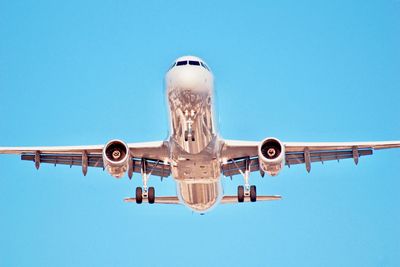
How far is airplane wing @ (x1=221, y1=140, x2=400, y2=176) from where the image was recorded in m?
29.4

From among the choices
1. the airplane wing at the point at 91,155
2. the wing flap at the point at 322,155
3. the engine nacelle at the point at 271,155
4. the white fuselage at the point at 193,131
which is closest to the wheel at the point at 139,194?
the airplane wing at the point at 91,155

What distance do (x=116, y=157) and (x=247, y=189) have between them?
6478 millimetres

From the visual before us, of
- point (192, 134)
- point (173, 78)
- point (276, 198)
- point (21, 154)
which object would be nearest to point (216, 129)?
point (192, 134)

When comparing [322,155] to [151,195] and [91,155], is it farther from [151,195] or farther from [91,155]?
[91,155]

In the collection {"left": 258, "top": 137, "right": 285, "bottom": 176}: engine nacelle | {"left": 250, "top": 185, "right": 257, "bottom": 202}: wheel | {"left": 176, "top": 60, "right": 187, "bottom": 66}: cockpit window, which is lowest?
{"left": 250, "top": 185, "right": 257, "bottom": 202}: wheel

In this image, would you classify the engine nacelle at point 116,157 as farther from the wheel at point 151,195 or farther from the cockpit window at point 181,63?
the cockpit window at point 181,63

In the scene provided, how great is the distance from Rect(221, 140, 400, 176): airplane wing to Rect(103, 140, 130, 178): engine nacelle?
432cm

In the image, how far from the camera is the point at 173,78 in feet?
80.0

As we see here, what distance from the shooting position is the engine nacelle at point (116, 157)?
27469 mm

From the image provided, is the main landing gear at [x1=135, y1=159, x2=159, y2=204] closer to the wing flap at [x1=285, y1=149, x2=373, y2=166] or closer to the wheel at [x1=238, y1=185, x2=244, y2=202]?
the wheel at [x1=238, y1=185, x2=244, y2=202]

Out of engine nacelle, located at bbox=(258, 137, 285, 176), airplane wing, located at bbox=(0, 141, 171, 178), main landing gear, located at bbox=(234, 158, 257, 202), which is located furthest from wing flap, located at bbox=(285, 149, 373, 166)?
airplane wing, located at bbox=(0, 141, 171, 178)

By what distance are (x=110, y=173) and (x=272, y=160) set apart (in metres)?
6.73

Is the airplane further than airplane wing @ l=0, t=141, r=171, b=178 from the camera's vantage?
No

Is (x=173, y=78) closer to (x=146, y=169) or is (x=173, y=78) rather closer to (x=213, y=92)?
(x=213, y=92)
